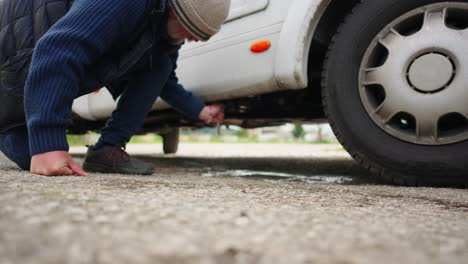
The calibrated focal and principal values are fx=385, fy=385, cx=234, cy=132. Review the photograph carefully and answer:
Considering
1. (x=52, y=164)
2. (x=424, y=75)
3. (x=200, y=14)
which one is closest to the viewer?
(x=52, y=164)

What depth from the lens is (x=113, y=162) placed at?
5.53ft

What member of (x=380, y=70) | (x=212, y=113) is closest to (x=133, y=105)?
(x=212, y=113)

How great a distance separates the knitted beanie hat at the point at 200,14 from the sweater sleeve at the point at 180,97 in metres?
0.39

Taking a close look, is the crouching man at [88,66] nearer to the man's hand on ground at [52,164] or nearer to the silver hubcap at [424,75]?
the man's hand on ground at [52,164]

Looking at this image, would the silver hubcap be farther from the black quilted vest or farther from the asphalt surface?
the black quilted vest

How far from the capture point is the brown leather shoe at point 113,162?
1686mm

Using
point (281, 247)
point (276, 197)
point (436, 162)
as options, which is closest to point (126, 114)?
point (276, 197)

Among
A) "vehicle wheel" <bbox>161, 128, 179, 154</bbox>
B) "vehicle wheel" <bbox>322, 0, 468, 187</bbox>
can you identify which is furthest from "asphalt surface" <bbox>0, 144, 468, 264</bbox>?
"vehicle wheel" <bbox>161, 128, 179, 154</bbox>

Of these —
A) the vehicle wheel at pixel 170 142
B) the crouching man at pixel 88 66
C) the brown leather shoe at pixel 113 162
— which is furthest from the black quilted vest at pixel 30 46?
the vehicle wheel at pixel 170 142

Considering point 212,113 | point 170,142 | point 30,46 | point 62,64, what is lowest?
point 170,142

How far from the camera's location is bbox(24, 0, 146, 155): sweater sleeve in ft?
3.76

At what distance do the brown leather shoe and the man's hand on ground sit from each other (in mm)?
517

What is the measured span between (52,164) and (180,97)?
2.63 ft

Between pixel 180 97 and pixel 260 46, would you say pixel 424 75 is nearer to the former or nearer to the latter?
pixel 260 46
